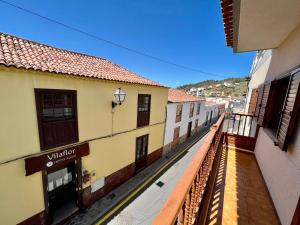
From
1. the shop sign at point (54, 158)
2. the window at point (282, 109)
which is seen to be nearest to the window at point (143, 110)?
the shop sign at point (54, 158)

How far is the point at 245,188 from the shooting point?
339cm

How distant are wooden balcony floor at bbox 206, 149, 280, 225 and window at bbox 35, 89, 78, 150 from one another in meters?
5.26

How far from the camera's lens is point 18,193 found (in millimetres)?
4734

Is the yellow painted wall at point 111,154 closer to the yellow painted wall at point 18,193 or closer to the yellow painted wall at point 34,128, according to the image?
the yellow painted wall at point 34,128

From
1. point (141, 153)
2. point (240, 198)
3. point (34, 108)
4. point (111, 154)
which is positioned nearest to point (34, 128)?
point (34, 108)

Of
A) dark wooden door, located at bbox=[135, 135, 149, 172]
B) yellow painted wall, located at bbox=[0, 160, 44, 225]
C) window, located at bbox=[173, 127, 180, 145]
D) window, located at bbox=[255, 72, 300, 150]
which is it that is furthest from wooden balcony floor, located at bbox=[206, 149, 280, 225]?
window, located at bbox=[173, 127, 180, 145]

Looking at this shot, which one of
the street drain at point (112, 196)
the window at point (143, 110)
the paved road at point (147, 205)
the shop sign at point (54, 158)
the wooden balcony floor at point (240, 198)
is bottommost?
the paved road at point (147, 205)

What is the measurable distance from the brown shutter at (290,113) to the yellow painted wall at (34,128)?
6.16m

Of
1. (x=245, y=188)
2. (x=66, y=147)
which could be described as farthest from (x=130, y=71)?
(x=245, y=188)

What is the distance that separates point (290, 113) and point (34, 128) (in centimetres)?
649

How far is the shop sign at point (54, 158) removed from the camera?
482cm

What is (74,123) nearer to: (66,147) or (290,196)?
(66,147)

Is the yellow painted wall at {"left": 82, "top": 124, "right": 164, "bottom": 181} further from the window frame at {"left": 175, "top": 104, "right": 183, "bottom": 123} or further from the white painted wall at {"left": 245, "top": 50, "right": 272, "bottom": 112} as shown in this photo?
the white painted wall at {"left": 245, "top": 50, "right": 272, "bottom": 112}

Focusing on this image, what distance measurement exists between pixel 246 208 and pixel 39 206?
6426 millimetres
